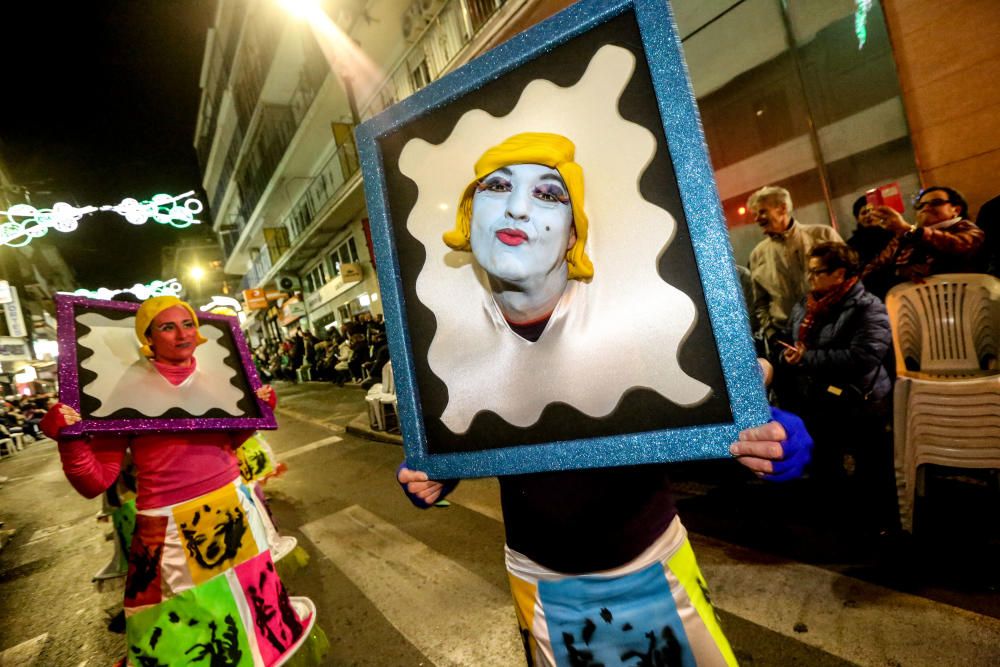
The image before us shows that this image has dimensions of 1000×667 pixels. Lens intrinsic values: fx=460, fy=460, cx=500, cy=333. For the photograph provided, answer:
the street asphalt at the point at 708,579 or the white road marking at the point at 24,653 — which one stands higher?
the white road marking at the point at 24,653

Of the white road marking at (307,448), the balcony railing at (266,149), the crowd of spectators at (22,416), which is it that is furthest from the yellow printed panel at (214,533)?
the crowd of spectators at (22,416)

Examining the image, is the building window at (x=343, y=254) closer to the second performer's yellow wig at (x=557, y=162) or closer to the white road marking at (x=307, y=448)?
the white road marking at (x=307, y=448)

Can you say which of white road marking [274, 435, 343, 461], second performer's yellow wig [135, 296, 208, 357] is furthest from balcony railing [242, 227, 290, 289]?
second performer's yellow wig [135, 296, 208, 357]

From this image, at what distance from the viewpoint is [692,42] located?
684cm

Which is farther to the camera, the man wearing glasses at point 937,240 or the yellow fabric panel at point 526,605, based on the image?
the man wearing glasses at point 937,240

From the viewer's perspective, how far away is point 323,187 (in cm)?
1944

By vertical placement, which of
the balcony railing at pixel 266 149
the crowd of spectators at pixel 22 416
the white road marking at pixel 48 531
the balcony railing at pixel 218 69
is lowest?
the white road marking at pixel 48 531

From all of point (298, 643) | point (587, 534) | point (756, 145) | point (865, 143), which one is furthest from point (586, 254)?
point (756, 145)

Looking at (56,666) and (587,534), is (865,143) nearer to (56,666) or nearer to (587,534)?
(587,534)

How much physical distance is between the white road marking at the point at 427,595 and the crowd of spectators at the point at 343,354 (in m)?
5.64

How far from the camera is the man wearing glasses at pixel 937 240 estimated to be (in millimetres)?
2965

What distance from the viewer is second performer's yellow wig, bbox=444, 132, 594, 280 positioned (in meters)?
1.01

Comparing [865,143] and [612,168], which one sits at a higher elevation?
[865,143]

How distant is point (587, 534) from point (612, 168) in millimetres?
923
